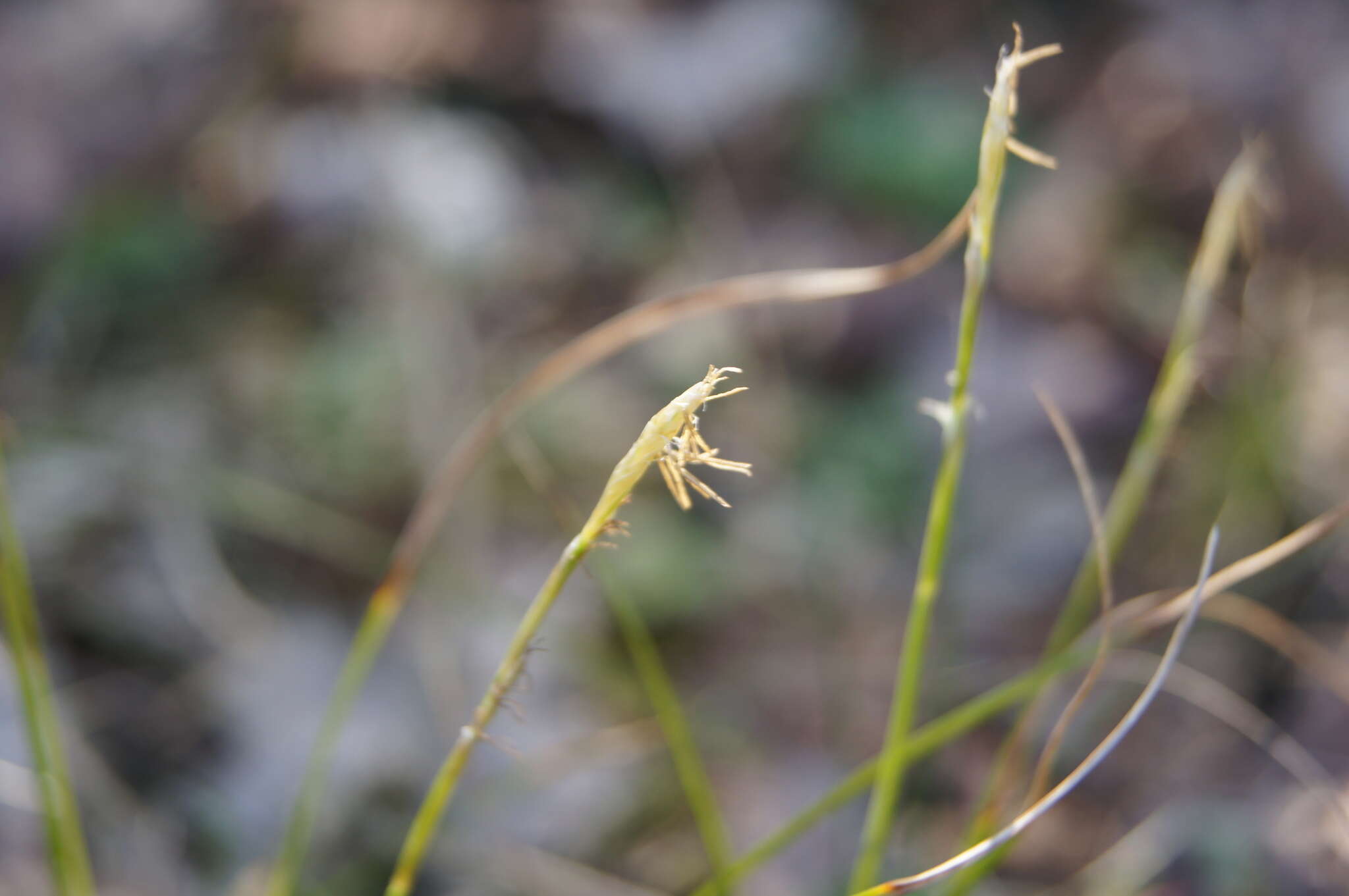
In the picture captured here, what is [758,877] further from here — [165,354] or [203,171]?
[203,171]

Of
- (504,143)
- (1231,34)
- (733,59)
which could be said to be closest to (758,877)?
(504,143)

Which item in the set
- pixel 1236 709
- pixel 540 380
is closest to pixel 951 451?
pixel 540 380

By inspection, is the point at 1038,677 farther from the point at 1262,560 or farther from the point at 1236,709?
the point at 1236,709

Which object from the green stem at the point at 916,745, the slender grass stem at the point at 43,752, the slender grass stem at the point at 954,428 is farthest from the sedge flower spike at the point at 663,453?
the slender grass stem at the point at 43,752

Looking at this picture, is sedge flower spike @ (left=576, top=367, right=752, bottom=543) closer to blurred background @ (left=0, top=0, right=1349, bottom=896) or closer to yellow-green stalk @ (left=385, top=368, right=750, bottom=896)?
yellow-green stalk @ (left=385, top=368, right=750, bottom=896)

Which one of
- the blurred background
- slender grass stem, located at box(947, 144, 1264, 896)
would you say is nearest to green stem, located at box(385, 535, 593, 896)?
slender grass stem, located at box(947, 144, 1264, 896)

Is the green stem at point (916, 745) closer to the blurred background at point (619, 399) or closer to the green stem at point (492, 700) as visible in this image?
the green stem at point (492, 700)
